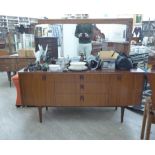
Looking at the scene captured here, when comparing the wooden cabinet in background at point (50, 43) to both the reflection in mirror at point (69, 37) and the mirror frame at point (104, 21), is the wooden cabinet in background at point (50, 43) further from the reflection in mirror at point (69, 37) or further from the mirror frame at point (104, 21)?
the mirror frame at point (104, 21)

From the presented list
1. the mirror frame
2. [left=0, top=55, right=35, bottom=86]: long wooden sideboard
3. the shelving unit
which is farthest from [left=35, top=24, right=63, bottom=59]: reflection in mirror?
the shelving unit

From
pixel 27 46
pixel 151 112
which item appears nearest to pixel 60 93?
pixel 151 112

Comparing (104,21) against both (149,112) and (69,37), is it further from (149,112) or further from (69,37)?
(149,112)

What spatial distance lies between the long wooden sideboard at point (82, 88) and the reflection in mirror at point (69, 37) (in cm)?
72

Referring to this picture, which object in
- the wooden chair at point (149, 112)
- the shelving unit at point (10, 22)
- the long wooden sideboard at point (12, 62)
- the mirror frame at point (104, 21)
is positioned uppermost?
the shelving unit at point (10, 22)

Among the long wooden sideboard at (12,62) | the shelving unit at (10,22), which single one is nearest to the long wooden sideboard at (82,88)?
the long wooden sideboard at (12,62)

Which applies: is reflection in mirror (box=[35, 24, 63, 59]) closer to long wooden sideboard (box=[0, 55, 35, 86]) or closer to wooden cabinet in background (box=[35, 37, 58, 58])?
wooden cabinet in background (box=[35, 37, 58, 58])

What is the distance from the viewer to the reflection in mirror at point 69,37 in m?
3.21

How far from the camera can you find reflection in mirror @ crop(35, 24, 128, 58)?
321 centimetres

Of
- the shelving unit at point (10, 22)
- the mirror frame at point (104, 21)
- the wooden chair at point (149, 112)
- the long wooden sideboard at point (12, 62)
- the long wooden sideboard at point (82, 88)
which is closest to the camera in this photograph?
the wooden chair at point (149, 112)

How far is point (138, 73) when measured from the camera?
8.38 ft

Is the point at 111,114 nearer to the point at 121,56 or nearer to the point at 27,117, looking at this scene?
the point at 121,56
